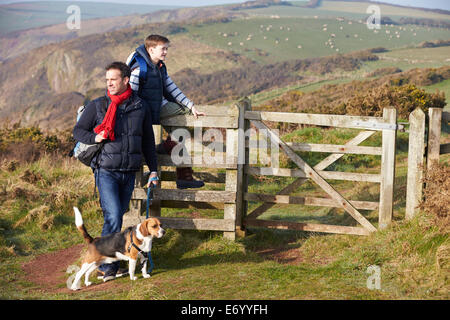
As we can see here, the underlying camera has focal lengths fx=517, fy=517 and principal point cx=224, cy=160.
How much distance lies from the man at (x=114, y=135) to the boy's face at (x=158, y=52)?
64 cm

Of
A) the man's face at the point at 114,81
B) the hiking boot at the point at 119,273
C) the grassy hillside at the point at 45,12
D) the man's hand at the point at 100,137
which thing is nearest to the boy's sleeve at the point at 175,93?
the man's face at the point at 114,81

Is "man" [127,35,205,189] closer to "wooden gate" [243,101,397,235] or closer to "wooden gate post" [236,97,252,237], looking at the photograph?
"wooden gate post" [236,97,252,237]

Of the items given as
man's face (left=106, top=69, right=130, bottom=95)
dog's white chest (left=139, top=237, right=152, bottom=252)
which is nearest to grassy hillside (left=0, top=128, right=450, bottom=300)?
dog's white chest (left=139, top=237, right=152, bottom=252)

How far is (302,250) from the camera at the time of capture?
23.8ft

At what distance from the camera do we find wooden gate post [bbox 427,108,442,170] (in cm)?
690

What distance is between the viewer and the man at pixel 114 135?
18.7ft

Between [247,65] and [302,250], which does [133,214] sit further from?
[247,65]

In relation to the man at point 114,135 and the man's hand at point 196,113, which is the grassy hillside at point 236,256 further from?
the man's hand at point 196,113

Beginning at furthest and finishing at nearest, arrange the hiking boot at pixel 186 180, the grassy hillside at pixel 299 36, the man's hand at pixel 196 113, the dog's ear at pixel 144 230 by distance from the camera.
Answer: the grassy hillside at pixel 299 36
the hiking boot at pixel 186 180
the man's hand at pixel 196 113
the dog's ear at pixel 144 230

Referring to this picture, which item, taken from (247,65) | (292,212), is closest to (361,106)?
(292,212)

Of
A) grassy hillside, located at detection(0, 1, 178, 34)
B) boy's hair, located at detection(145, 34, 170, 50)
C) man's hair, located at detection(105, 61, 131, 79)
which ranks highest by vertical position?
grassy hillside, located at detection(0, 1, 178, 34)

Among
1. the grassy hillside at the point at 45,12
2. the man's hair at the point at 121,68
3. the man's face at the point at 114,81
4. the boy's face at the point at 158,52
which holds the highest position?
the grassy hillside at the point at 45,12

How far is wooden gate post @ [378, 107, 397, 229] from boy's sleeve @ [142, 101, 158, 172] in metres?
3.14

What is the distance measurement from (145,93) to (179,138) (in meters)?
0.92
